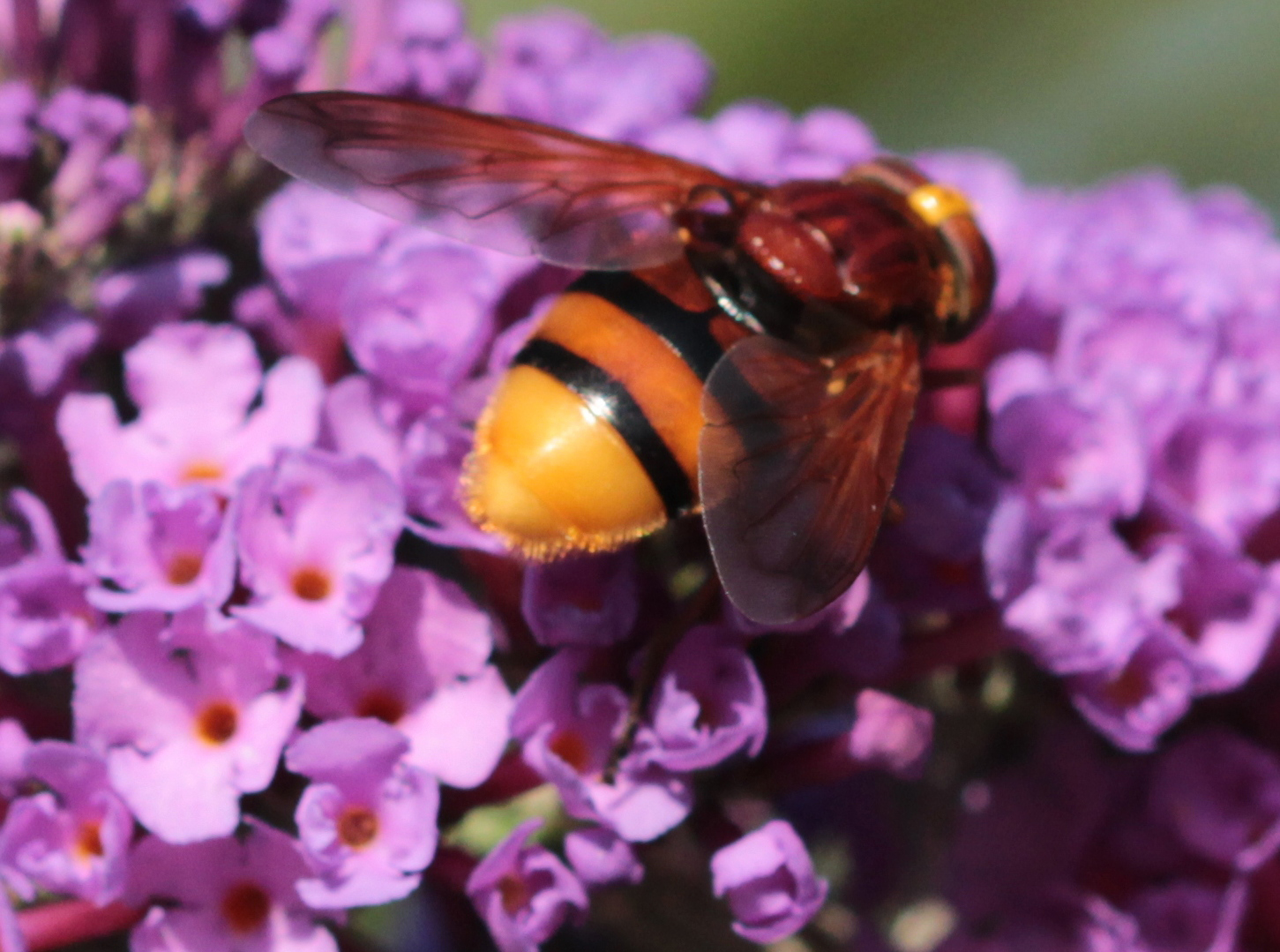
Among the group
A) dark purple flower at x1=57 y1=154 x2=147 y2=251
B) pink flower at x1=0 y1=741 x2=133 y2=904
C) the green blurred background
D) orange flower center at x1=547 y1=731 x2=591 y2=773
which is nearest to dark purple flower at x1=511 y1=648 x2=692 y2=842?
orange flower center at x1=547 y1=731 x2=591 y2=773

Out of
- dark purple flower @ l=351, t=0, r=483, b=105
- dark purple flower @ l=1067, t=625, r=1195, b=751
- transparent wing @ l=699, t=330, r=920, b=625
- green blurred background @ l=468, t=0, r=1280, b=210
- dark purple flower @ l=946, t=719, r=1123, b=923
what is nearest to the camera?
transparent wing @ l=699, t=330, r=920, b=625

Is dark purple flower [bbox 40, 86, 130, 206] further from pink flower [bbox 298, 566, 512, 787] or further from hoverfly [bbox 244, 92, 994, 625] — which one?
pink flower [bbox 298, 566, 512, 787]

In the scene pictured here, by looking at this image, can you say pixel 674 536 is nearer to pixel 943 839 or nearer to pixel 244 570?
pixel 244 570

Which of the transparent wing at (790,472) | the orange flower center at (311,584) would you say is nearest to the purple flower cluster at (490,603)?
the orange flower center at (311,584)

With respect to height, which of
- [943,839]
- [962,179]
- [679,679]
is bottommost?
[943,839]

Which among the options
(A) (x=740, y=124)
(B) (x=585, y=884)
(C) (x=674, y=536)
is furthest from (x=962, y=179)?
(B) (x=585, y=884)
